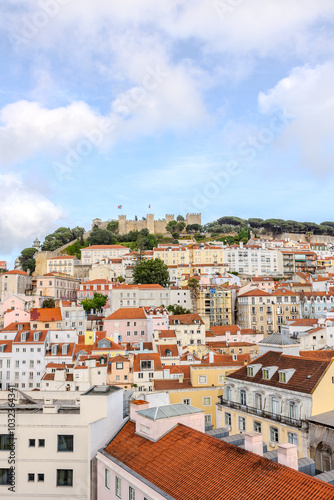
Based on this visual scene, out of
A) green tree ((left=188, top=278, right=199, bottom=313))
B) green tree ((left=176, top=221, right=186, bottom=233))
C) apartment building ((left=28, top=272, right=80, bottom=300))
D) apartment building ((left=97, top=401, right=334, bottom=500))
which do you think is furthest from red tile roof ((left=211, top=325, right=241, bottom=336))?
green tree ((left=176, top=221, right=186, bottom=233))

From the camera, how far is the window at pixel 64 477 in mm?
14547

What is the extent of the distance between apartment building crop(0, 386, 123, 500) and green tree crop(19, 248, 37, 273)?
91345 millimetres

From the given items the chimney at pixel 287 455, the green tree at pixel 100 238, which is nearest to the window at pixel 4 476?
the chimney at pixel 287 455

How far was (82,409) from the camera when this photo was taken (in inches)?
577

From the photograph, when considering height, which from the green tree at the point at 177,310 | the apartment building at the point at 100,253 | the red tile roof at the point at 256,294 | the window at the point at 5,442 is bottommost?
the window at the point at 5,442

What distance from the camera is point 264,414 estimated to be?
21375mm

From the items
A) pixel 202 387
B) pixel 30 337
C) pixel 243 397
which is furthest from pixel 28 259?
pixel 243 397

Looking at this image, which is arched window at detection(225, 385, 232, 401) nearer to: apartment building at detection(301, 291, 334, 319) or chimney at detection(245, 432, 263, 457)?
chimney at detection(245, 432, 263, 457)

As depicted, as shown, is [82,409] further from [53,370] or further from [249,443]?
[53,370]

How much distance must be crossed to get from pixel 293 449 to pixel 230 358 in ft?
85.4

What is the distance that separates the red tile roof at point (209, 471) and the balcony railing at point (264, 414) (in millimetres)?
8567

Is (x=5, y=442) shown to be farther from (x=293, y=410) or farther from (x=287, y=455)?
(x=293, y=410)

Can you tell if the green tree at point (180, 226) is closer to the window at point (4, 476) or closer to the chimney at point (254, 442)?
the window at point (4, 476)

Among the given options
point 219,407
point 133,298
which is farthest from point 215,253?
point 219,407
